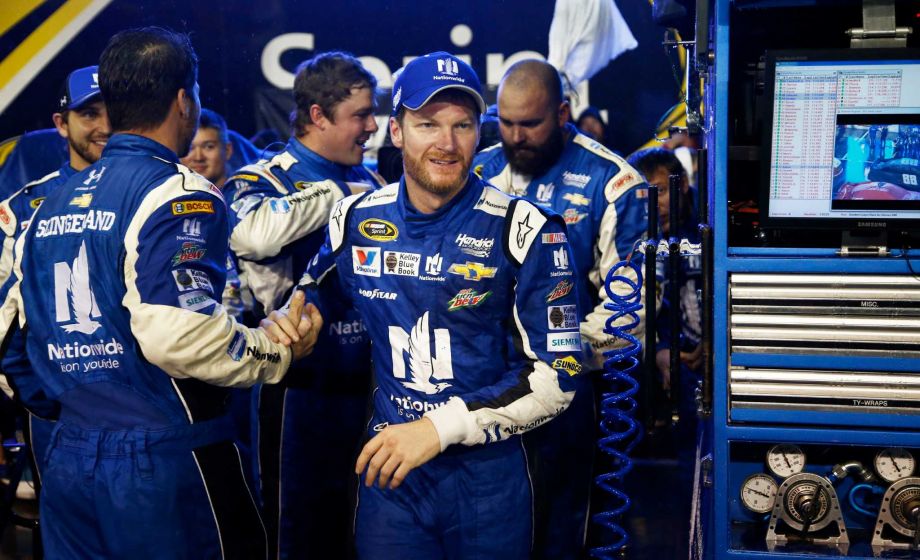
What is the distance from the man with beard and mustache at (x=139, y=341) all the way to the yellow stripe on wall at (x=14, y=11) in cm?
443

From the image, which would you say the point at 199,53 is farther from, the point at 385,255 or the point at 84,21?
the point at 385,255

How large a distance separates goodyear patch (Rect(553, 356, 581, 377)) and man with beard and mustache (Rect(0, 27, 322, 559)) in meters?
0.77

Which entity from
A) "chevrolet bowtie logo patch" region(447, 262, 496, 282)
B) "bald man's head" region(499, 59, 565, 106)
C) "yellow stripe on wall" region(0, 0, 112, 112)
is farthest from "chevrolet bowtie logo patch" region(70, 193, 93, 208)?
"yellow stripe on wall" region(0, 0, 112, 112)

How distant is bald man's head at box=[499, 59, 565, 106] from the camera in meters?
3.87

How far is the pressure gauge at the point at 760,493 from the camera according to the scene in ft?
9.07

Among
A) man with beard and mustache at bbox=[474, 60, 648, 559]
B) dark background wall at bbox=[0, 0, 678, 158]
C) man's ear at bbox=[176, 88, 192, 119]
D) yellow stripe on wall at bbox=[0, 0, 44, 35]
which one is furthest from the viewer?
yellow stripe on wall at bbox=[0, 0, 44, 35]

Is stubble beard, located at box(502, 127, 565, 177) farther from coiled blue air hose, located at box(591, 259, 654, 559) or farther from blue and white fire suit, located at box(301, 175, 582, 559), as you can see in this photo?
blue and white fire suit, located at box(301, 175, 582, 559)

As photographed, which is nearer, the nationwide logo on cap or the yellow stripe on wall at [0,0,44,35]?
the nationwide logo on cap

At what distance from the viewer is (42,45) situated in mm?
6523

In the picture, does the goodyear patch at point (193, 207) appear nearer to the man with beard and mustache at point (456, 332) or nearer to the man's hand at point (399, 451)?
the man with beard and mustache at point (456, 332)

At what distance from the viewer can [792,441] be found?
8.59 ft

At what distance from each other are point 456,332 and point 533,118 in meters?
1.52

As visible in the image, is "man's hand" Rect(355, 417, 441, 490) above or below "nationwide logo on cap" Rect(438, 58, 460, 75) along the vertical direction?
below

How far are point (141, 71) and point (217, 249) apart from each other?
498 mm
